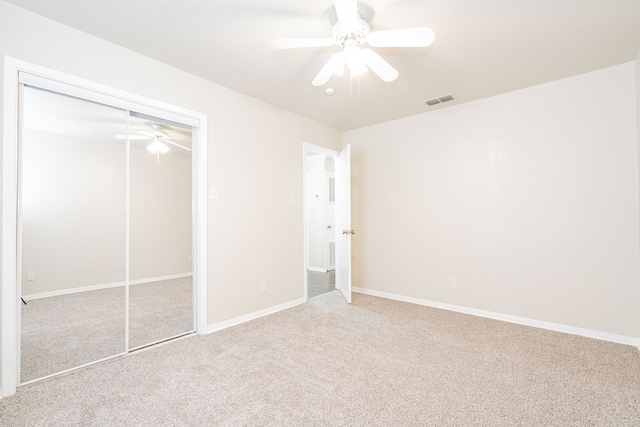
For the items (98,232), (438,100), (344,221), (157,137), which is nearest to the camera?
(98,232)

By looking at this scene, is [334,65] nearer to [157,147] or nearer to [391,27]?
[391,27]

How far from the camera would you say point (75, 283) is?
7.69 feet

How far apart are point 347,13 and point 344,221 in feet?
8.95

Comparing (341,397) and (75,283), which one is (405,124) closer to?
(341,397)

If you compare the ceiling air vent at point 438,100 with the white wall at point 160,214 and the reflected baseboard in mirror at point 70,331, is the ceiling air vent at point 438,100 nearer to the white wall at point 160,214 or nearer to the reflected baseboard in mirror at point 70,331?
the white wall at point 160,214

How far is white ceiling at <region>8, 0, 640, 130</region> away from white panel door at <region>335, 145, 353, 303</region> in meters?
1.12

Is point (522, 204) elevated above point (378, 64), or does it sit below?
below

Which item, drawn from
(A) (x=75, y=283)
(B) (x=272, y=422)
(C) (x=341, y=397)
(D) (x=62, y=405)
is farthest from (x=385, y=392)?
(A) (x=75, y=283)

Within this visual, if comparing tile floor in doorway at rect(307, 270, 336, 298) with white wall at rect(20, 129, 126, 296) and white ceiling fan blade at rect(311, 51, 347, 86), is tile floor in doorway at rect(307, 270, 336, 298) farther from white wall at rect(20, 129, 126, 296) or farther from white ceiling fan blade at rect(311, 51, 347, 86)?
white ceiling fan blade at rect(311, 51, 347, 86)

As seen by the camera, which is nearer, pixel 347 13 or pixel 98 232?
pixel 347 13

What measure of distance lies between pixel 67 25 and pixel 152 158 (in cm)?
107

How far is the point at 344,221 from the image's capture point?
158 inches

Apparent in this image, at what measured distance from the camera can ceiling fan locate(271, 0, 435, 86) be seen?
5.17 feet

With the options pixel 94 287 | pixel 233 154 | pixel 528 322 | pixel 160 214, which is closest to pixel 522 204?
pixel 528 322
